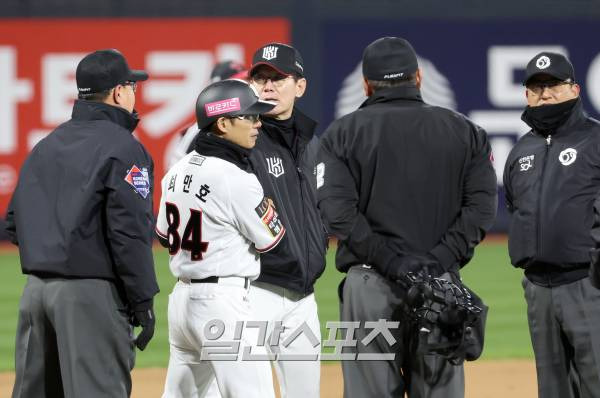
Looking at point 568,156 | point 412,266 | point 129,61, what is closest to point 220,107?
point 412,266

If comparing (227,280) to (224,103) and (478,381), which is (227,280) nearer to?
(224,103)

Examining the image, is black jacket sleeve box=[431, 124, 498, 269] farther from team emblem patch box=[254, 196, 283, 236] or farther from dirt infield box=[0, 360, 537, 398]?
dirt infield box=[0, 360, 537, 398]

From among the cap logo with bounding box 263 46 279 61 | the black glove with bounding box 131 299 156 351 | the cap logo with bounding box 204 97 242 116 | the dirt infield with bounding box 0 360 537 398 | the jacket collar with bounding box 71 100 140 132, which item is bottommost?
the dirt infield with bounding box 0 360 537 398

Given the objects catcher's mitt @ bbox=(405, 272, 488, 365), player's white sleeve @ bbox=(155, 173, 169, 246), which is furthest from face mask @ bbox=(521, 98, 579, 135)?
player's white sleeve @ bbox=(155, 173, 169, 246)

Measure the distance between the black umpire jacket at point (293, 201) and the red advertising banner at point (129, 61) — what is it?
8.82 metres

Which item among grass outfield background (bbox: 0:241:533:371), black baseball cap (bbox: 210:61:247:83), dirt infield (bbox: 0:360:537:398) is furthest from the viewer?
grass outfield background (bbox: 0:241:533:371)

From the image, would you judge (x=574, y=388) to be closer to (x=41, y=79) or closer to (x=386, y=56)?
(x=386, y=56)

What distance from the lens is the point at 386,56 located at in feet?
15.2

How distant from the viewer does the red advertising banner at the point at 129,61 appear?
1403 cm

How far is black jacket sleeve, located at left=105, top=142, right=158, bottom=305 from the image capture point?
15.1 ft

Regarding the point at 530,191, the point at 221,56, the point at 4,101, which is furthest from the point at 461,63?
the point at 530,191

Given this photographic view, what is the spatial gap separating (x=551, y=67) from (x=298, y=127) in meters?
1.34

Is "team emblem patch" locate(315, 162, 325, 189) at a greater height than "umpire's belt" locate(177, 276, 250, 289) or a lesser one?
greater

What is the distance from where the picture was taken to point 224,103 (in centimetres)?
467
